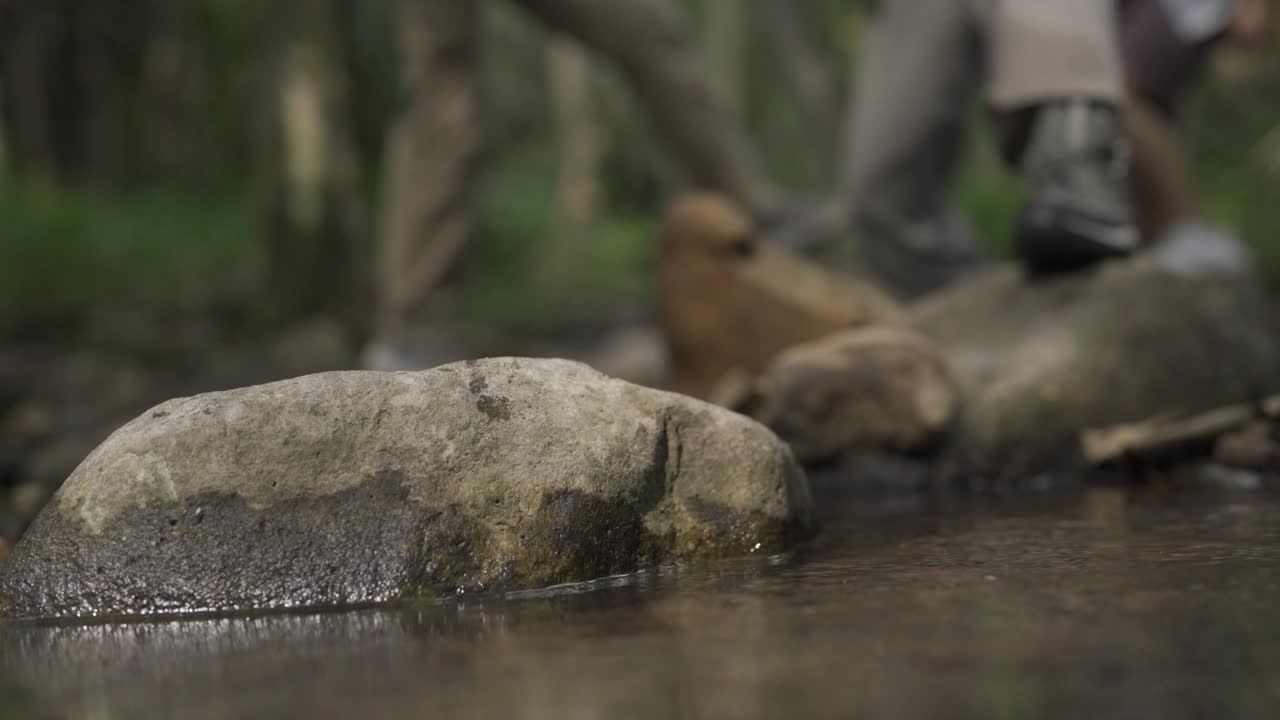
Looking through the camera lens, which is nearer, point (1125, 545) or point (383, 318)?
point (1125, 545)

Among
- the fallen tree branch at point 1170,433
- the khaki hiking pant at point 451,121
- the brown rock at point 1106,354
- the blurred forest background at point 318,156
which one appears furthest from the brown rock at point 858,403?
the blurred forest background at point 318,156

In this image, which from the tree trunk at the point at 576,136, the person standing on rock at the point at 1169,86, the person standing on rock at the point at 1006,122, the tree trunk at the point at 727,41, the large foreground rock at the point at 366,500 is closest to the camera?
the large foreground rock at the point at 366,500

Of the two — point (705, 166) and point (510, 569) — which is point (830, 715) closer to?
point (510, 569)

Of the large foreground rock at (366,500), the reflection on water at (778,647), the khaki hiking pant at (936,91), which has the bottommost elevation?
the reflection on water at (778,647)

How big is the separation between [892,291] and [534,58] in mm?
13392

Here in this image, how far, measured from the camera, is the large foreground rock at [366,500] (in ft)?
6.73

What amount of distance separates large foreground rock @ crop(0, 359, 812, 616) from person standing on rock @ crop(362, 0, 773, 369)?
3830 millimetres

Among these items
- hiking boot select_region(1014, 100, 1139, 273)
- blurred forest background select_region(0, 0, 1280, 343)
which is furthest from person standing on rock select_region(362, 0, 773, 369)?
hiking boot select_region(1014, 100, 1139, 273)

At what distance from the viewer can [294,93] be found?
27.8 feet

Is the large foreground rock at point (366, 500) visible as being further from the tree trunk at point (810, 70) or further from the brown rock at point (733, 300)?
the tree trunk at point (810, 70)

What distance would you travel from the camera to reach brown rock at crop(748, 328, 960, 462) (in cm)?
356

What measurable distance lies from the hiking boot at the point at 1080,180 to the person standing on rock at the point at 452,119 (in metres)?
2.67

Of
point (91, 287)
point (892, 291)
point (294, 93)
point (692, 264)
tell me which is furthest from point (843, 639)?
point (91, 287)

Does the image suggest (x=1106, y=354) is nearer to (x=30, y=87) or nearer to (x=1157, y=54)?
(x=1157, y=54)
